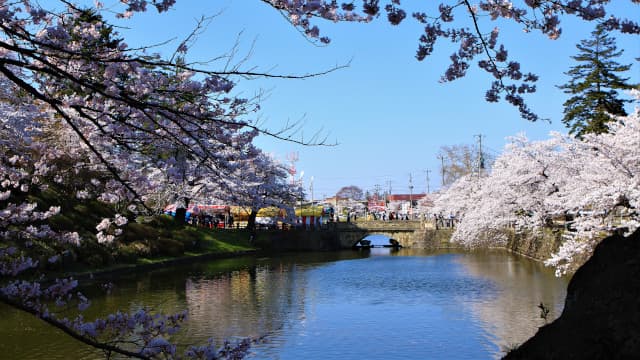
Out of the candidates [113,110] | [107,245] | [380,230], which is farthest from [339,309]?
[380,230]

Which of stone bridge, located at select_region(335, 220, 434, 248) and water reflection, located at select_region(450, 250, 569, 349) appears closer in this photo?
water reflection, located at select_region(450, 250, 569, 349)

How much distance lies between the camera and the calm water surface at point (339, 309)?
11305 mm

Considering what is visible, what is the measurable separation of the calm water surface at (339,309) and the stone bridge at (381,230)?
21.9 metres

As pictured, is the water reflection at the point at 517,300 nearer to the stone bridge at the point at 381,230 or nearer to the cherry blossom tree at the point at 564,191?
the cherry blossom tree at the point at 564,191

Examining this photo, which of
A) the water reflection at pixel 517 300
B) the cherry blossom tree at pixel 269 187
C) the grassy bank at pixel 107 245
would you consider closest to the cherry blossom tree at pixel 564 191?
the water reflection at pixel 517 300

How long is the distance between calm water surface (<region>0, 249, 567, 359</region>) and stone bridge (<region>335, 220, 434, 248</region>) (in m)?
21.9

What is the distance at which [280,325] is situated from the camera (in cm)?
1367

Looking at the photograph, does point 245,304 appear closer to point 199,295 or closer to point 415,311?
point 199,295

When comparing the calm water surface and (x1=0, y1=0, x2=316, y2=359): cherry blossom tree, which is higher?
(x1=0, y1=0, x2=316, y2=359): cherry blossom tree

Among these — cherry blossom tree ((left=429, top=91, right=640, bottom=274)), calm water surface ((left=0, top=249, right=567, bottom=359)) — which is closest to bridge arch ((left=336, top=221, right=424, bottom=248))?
cherry blossom tree ((left=429, top=91, right=640, bottom=274))

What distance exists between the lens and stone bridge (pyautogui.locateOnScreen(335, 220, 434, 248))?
4962cm

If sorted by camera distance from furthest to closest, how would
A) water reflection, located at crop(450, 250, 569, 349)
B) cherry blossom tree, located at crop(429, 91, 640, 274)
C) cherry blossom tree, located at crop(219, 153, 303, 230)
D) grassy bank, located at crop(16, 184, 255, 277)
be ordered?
1. cherry blossom tree, located at crop(219, 153, 303, 230)
2. grassy bank, located at crop(16, 184, 255, 277)
3. cherry blossom tree, located at crop(429, 91, 640, 274)
4. water reflection, located at crop(450, 250, 569, 349)

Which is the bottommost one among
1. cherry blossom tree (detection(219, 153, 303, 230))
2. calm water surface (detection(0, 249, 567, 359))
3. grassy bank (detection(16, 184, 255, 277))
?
calm water surface (detection(0, 249, 567, 359))

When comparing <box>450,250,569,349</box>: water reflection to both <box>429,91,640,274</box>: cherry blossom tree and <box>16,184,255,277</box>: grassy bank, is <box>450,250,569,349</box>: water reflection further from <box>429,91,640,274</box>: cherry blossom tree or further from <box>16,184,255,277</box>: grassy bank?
<box>16,184,255,277</box>: grassy bank
